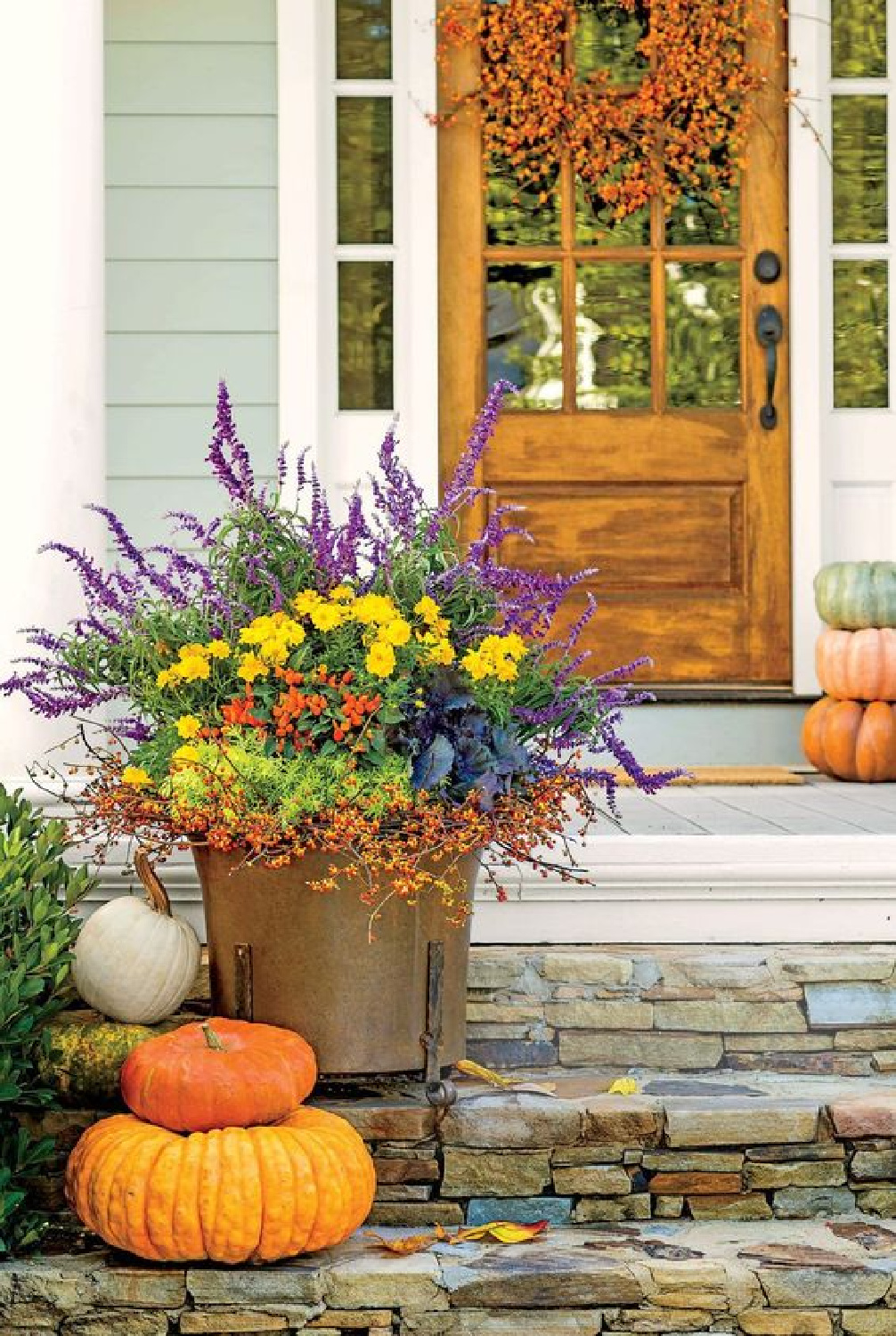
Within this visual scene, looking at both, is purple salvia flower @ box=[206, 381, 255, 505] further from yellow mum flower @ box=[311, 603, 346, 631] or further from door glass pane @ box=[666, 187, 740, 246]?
door glass pane @ box=[666, 187, 740, 246]

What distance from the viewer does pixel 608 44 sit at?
439 centimetres

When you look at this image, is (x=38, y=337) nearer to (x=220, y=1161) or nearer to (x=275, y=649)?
(x=275, y=649)

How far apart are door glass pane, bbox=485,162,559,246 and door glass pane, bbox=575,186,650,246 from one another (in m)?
0.06

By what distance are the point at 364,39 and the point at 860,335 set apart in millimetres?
1361

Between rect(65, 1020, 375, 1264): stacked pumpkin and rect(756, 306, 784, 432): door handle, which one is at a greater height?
rect(756, 306, 784, 432): door handle

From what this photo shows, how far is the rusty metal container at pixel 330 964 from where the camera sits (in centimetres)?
232

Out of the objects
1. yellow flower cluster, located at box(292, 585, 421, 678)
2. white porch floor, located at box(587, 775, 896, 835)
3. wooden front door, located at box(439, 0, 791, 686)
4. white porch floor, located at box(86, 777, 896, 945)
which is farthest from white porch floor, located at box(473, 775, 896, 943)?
wooden front door, located at box(439, 0, 791, 686)

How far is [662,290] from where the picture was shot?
4.39 metres

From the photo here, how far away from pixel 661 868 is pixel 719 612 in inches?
72.7

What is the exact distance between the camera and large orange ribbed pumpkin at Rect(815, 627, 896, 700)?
407 centimetres

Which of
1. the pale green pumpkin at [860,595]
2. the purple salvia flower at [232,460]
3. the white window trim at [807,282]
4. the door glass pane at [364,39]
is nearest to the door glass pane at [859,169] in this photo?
the white window trim at [807,282]

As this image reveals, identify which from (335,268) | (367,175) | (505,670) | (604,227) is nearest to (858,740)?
(604,227)

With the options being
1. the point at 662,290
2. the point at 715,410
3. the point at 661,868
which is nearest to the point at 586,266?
the point at 662,290

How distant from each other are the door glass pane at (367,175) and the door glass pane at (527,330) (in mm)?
297
